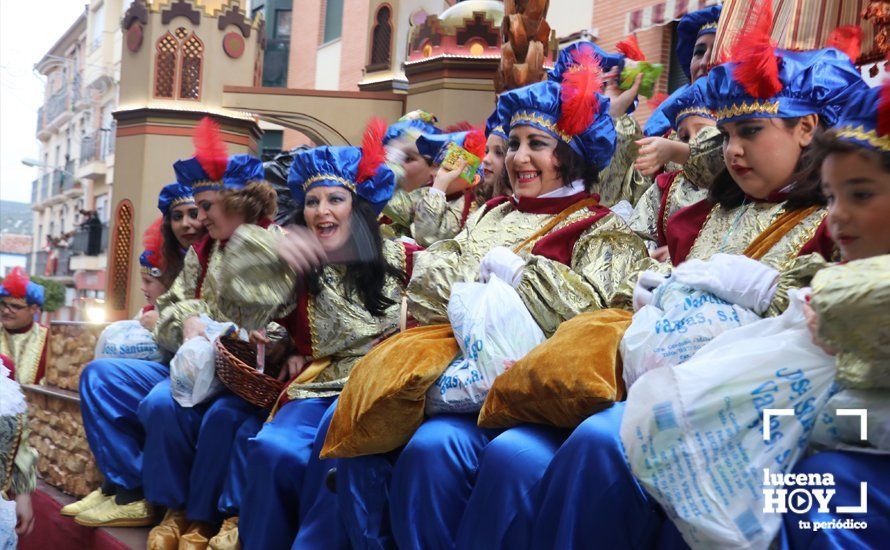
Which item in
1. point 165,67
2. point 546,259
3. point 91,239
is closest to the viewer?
point 546,259

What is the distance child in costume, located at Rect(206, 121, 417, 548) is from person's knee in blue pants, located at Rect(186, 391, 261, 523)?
13 cm

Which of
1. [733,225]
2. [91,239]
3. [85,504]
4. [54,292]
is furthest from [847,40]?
[54,292]

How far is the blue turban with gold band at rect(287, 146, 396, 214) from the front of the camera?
379cm

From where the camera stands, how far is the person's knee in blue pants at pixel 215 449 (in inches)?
159

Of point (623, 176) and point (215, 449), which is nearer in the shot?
point (215, 449)

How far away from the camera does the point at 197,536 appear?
4062 mm

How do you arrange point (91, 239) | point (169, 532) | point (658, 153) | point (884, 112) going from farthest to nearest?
point (91, 239) → point (169, 532) → point (658, 153) → point (884, 112)

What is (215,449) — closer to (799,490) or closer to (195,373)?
(195,373)

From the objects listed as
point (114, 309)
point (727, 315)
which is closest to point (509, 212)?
point (727, 315)

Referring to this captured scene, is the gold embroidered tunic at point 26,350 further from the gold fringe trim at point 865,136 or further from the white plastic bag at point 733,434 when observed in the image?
the gold fringe trim at point 865,136

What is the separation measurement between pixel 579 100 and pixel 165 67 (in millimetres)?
7773

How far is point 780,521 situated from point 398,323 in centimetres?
207

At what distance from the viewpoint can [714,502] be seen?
189cm

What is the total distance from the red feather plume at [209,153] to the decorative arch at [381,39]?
526 cm
